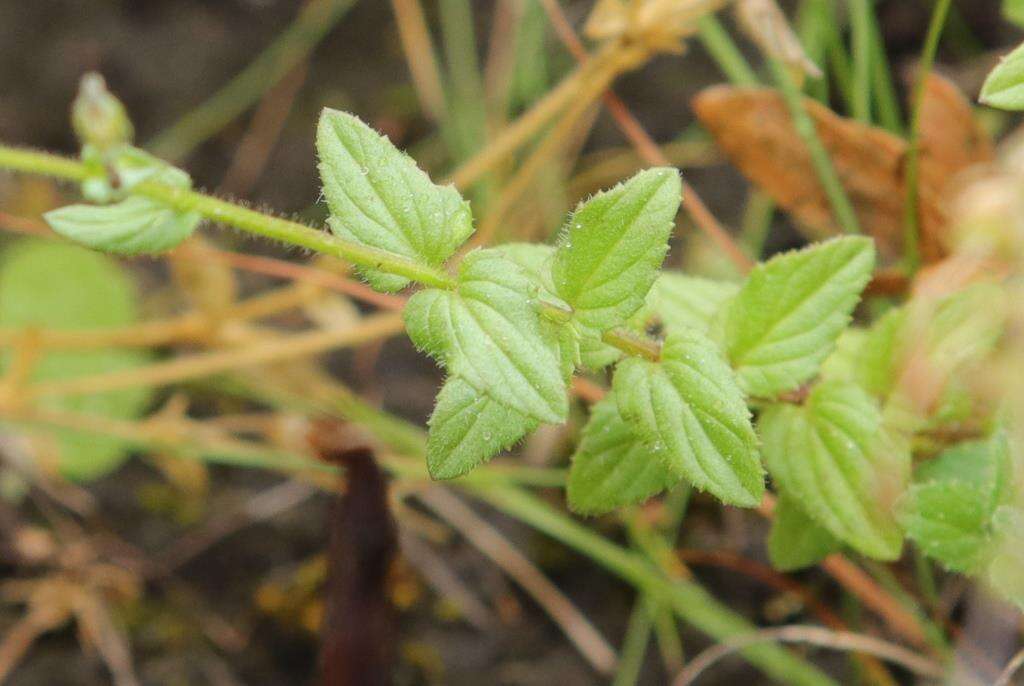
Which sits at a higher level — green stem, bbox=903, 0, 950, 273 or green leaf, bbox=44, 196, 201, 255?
green leaf, bbox=44, 196, 201, 255

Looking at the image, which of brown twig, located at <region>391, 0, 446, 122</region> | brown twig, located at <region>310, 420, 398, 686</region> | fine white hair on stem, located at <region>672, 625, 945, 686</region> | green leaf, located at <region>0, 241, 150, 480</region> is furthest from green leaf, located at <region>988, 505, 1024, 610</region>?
green leaf, located at <region>0, 241, 150, 480</region>

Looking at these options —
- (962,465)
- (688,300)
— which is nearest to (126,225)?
(688,300)

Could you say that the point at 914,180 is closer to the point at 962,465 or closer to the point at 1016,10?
the point at 1016,10

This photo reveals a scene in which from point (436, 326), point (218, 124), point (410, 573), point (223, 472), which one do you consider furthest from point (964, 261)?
point (218, 124)

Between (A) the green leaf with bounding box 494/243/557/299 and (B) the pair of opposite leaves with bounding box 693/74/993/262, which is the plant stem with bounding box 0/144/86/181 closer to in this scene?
(A) the green leaf with bounding box 494/243/557/299

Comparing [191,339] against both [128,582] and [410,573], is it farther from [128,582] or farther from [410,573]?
[410,573]

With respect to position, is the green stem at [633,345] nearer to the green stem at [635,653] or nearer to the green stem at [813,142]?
the green stem at [813,142]
